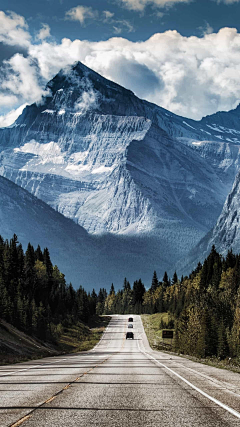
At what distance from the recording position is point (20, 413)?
13031 mm

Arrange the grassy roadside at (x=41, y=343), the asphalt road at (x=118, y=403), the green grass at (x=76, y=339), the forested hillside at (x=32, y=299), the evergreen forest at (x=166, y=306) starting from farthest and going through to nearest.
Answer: the green grass at (x=76, y=339) → the forested hillside at (x=32, y=299) → the evergreen forest at (x=166, y=306) → the grassy roadside at (x=41, y=343) → the asphalt road at (x=118, y=403)

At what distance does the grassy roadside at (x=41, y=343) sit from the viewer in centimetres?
5250

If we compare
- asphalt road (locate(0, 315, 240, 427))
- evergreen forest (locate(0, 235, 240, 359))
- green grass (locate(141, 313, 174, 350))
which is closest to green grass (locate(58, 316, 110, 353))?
evergreen forest (locate(0, 235, 240, 359))

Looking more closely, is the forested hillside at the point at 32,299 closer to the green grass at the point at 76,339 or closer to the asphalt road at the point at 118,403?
the green grass at the point at 76,339

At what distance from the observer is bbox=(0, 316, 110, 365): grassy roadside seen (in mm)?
52500

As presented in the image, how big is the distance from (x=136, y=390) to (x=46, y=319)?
306 feet

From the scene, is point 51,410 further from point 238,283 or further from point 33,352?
point 238,283

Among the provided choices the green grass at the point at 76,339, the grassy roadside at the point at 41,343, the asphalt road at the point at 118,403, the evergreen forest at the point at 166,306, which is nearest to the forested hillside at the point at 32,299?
the evergreen forest at the point at 166,306

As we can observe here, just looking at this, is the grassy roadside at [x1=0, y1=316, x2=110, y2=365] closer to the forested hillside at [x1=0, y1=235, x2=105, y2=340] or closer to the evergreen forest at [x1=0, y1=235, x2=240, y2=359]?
the forested hillside at [x1=0, y1=235, x2=105, y2=340]

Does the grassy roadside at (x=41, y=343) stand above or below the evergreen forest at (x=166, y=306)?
below

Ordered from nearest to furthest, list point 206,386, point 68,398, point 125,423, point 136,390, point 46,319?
point 125,423, point 68,398, point 136,390, point 206,386, point 46,319

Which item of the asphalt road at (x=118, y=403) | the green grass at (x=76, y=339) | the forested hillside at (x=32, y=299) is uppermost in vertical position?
the forested hillside at (x=32, y=299)

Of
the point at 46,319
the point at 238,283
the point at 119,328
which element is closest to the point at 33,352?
the point at 46,319

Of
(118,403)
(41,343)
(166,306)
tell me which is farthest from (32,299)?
(166,306)
